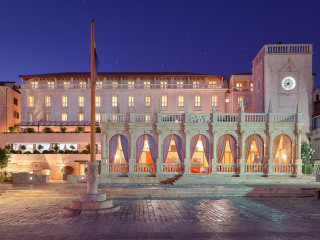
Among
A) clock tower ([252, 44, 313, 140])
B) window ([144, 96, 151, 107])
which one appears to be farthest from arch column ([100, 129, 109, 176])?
window ([144, 96, 151, 107])

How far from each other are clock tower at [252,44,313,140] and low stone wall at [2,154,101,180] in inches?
823

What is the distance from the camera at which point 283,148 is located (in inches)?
1045

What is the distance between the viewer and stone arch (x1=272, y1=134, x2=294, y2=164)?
25442 mm

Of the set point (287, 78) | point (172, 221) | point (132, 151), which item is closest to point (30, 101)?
point (132, 151)

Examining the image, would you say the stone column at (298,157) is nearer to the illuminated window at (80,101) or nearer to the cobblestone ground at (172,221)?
the cobblestone ground at (172,221)

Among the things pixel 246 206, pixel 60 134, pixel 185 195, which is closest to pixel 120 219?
pixel 246 206

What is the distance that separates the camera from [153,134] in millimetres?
25688

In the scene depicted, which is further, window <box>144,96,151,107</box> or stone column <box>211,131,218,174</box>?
window <box>144,96,151,107</box>

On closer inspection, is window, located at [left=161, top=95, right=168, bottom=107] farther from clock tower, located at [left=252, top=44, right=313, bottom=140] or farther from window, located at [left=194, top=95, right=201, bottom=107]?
clock tower, located at [left=252, top=44, right=313, bottom=140]

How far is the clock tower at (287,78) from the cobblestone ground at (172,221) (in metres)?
14.8

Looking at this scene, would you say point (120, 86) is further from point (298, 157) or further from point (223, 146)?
point (298, 157)

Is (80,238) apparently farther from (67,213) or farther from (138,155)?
(138,155)

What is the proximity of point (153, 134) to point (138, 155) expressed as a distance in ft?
7.39

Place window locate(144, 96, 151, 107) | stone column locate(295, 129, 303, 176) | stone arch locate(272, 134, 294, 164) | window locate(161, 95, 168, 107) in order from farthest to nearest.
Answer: window locate(144, 96, 151, 107)
window locate(161, 95, 168, 107)
stone arch locate(272, 134, 294, 164)
stone column locate(295, 129, 303, 176)
